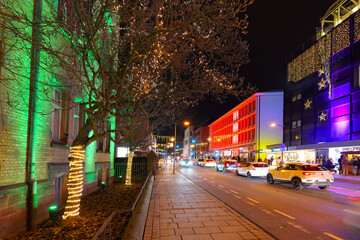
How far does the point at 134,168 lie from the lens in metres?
21.0

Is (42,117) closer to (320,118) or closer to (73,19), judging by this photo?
(73,19)

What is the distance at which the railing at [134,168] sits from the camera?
65.9ft

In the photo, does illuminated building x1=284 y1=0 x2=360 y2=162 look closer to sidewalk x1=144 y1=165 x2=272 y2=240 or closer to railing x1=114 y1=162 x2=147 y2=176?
railing x1=114 y1=162 x2=147 y2=176

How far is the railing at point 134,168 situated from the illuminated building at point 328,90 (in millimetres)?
19528

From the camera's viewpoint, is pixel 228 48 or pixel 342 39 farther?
pixel 342 39

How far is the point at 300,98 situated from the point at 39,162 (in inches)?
1649

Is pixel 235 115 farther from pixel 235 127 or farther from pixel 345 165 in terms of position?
pixel 345 165

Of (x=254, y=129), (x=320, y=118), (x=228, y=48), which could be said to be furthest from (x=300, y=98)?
(x=228, y=48)

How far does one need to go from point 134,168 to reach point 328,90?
27.8 metres

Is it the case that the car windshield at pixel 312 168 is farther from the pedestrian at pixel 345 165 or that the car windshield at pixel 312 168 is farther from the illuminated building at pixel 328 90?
the illuminated building at pixel 328 90

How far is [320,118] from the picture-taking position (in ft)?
119

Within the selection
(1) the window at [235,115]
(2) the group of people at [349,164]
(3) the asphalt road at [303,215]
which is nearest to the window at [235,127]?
(1) the window at [235,115]

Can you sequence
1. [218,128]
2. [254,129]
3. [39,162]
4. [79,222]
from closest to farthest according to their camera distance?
[79,222] → [39,162] → [254,129] → [218,128]

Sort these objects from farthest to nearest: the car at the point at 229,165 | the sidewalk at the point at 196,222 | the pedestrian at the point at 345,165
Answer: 1. the car at the point at 229,165
2. the pedestrian at the point at 345,165
3. the sidewalk at the point at 196,222
